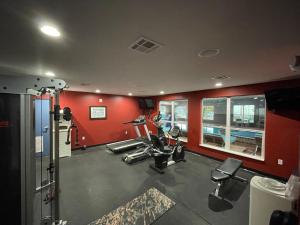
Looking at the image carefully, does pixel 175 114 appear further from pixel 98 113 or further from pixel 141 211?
pixel 141 211

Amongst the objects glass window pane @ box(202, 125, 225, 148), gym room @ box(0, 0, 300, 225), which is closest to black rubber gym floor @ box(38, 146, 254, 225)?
gym room @ box(0, 0, 300, 225)

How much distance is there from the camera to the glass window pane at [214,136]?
4.56 m

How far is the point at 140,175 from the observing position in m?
3.37

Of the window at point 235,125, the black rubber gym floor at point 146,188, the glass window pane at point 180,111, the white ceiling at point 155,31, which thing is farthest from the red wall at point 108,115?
the window at point 235,125

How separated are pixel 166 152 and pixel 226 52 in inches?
109

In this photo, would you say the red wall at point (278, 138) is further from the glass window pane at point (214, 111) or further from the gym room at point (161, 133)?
the glass window pane at point (214, 111)

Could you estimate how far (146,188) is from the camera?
2809 millimetres

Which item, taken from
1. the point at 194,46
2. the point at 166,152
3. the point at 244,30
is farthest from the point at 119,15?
the point at 166,152

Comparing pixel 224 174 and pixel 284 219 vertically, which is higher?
pixel 284 219

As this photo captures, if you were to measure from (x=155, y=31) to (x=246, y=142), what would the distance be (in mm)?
4655

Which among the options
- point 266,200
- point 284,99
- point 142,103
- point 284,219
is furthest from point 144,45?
point 142,103

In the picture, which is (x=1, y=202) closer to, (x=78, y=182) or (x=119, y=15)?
(x=78, y=182)

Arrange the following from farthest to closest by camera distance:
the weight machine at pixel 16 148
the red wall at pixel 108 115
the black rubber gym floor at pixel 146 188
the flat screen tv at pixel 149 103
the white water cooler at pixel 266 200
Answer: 1. the flat screen tv at pixel 149 103
2. the red wall at pixel 108 115
3. the black rubber gym floor at pixel 146 188
4. the white water cooler at pixel 266 200
5. the weight machine at pixel 16 148

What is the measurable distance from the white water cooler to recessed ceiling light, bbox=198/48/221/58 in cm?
182
